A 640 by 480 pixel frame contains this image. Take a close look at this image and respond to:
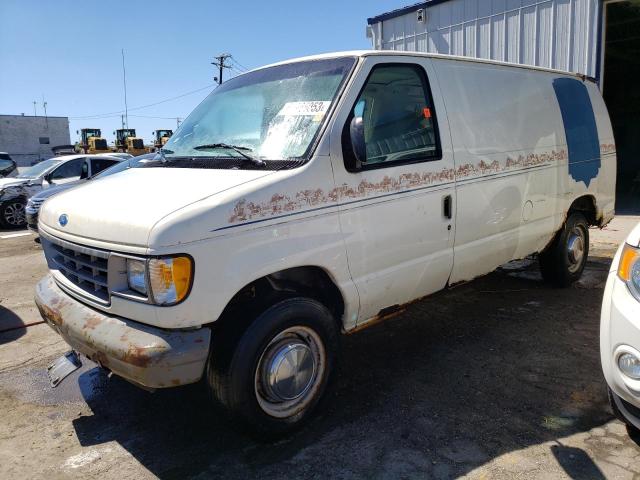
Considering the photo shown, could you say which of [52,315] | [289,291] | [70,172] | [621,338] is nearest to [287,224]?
[289,291]

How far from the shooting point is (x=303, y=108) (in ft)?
10.8

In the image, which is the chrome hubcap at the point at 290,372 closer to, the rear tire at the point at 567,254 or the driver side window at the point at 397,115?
the driver side window at the point at 397,115

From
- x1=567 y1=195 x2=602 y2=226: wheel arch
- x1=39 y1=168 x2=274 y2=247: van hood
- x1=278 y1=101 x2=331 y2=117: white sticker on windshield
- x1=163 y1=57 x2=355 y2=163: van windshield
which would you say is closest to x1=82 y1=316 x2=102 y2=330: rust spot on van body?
x1=39 y1=168 x2=274 y2=247: van hood

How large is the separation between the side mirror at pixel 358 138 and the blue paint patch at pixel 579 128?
3.07 m

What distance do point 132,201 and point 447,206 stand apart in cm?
219

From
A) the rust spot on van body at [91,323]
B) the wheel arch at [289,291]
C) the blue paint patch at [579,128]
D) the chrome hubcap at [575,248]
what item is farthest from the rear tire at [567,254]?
the rust spot on van body at [91,323]

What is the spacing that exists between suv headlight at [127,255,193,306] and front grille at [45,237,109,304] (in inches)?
14.1

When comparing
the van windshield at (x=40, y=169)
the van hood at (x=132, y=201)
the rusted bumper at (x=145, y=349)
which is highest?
the van windshield at (x=40, y=169)

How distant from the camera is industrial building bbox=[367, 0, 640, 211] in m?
10.1

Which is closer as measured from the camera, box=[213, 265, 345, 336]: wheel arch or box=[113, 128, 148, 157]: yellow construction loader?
box=[213, 265, 345, 336]: wheel arch

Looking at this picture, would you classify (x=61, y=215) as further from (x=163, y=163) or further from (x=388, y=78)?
(x=388, y=78)

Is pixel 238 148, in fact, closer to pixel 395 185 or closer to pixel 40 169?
pixel 395 185

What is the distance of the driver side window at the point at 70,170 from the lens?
11.9 metres

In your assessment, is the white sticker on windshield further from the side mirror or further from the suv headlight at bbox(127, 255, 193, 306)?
the suv headlight at bbox(127, 255, 193, 306)
